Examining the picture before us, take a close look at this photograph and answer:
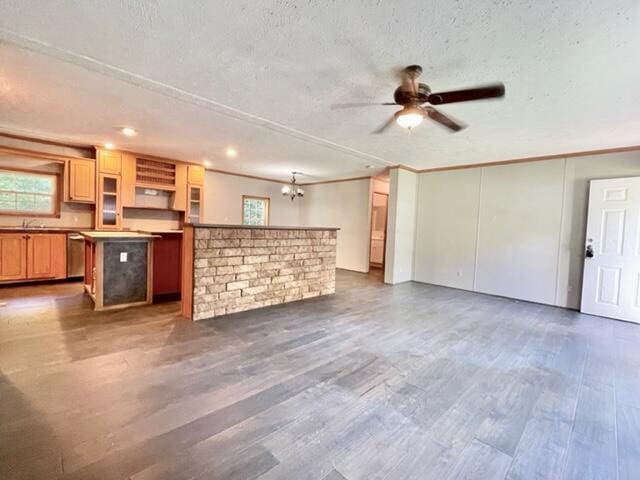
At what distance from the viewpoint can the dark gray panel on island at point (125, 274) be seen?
3975 mm

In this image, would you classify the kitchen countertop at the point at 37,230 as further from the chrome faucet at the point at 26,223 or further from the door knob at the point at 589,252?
the door knob at the point at 589,252

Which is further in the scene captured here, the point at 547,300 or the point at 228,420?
the point at 547,300

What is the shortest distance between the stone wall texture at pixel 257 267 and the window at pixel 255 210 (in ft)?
12.4

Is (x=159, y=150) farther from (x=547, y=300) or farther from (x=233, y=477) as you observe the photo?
(x=547, y=300)

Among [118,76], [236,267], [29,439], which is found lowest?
[29,439]

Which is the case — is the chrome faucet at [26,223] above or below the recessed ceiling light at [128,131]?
below

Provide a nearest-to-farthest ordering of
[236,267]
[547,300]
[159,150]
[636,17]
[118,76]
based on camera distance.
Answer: [636,17]
[118,76]
[236,267]
[547,300]
[159,150]

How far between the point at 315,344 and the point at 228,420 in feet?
4.37

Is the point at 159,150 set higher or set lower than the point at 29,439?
higher

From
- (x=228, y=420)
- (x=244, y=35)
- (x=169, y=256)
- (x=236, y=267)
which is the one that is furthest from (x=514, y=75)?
(x=169, y=256)

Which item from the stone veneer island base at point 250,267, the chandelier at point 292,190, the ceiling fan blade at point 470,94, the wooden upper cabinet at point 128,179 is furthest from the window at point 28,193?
the ceiling fan blade at point 470,94

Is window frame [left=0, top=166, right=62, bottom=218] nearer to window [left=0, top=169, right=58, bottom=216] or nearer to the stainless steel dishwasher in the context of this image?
window [left=0, top=169, right=58, bottom=216]

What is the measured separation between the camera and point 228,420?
73.4 inches

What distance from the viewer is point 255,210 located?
8758 mm
